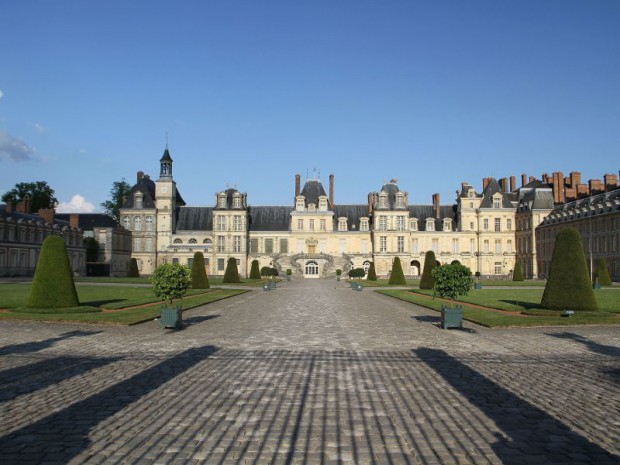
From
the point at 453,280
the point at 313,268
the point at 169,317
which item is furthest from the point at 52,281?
the point at 313,268

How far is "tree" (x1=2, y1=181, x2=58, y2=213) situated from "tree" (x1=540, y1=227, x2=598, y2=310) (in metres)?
68.1

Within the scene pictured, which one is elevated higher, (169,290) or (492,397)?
(169,290)

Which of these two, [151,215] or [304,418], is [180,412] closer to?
[304,418]

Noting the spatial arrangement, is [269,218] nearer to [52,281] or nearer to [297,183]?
[297,183]

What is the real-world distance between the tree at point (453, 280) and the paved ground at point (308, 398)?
3139 millimetres

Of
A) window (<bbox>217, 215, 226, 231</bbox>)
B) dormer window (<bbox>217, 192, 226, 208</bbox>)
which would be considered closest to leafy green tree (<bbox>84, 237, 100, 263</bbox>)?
window (<bbox>217, 215, 226, 231</bbox>)

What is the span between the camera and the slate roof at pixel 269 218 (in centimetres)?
6950

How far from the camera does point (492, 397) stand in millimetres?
7855

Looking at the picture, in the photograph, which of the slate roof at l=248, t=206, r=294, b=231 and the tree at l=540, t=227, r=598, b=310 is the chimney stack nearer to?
the slate roof at l=248, t=206, r=294, b=231

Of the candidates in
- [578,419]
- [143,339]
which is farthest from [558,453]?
[143,339]

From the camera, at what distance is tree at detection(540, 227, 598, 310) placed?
18828 mm

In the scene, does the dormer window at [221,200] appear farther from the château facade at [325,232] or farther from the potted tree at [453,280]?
the potted tree at [453,280]

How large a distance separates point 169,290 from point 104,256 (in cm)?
5258

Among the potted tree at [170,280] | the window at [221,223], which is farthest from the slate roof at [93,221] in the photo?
the potted tree at [170,280]
